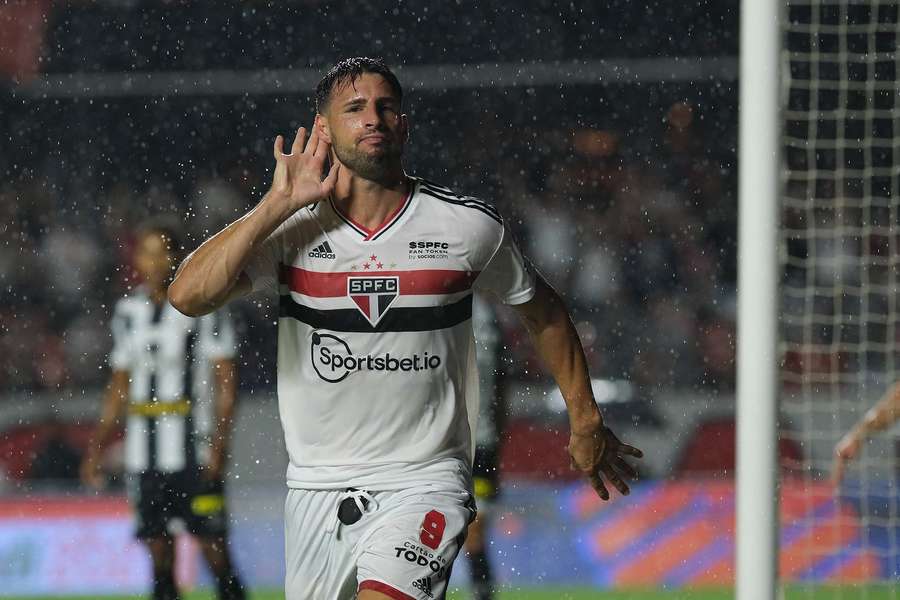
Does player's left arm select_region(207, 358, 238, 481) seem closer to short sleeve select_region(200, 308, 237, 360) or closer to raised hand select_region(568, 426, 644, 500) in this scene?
short sleeve select_region(200, 308, 237, 360)

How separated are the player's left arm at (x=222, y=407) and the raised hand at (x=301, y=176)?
254 centimetres

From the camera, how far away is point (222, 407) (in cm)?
578

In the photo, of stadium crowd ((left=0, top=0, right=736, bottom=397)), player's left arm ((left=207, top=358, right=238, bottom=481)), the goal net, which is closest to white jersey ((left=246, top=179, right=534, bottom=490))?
the goal net

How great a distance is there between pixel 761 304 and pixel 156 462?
10.7ft

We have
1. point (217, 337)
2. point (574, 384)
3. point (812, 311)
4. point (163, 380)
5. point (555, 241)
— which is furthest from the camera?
point (555, 241)

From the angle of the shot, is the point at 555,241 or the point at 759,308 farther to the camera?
the point at 555,241

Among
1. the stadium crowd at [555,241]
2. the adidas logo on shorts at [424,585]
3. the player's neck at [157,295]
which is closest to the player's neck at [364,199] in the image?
the adidas logo on shorts at [424,585]

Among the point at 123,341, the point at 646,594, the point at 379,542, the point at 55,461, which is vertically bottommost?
the point at 646,594

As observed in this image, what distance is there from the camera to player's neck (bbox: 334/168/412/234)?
3592mm

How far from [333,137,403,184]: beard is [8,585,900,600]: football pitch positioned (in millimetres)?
3966

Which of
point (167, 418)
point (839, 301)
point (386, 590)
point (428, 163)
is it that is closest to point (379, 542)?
point (386, 590)

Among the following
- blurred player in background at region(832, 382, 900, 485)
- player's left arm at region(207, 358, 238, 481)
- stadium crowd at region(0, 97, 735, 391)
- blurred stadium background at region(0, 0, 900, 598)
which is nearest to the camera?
blurred player in background at region(832, 382, 900, 485)

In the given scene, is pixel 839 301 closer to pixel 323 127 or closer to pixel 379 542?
pixel 323 127

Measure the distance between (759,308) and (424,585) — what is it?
4.13 ft
